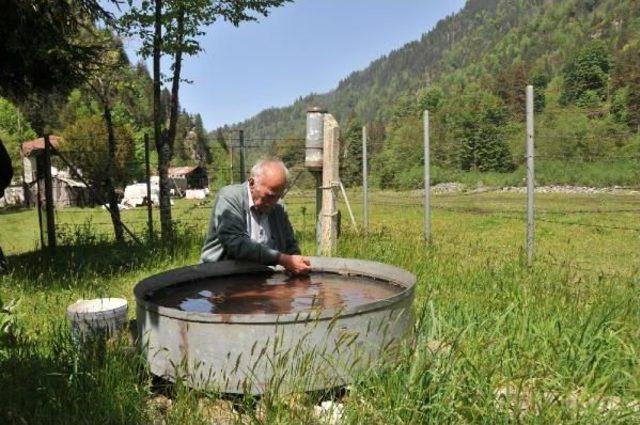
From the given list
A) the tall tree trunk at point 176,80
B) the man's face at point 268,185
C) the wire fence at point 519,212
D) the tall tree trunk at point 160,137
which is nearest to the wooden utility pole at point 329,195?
the wire fence at point 519,212

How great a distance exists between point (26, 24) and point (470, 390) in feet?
23.5

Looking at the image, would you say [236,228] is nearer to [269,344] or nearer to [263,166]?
[263,166]

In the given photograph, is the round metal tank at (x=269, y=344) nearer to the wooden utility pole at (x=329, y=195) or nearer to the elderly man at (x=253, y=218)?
the elderly man at (x=253, y=218)

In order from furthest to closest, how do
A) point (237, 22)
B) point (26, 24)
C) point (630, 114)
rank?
1. point (630, 114)
2. point (237, 22)
3. point (26, 24)

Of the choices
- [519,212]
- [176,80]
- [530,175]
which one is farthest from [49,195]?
[519,212]

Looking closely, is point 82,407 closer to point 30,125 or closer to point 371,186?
point 371,186

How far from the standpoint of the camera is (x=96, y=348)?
3537mm

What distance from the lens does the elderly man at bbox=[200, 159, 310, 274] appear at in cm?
433

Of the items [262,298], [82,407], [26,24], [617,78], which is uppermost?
[617,78]

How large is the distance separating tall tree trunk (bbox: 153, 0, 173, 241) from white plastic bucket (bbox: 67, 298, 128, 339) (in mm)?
6030

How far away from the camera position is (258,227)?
4.60m

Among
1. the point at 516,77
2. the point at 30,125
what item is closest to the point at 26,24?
the point at 30,125

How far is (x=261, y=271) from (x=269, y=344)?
6.22 feet

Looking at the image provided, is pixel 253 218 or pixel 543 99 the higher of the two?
pixel 543 99
